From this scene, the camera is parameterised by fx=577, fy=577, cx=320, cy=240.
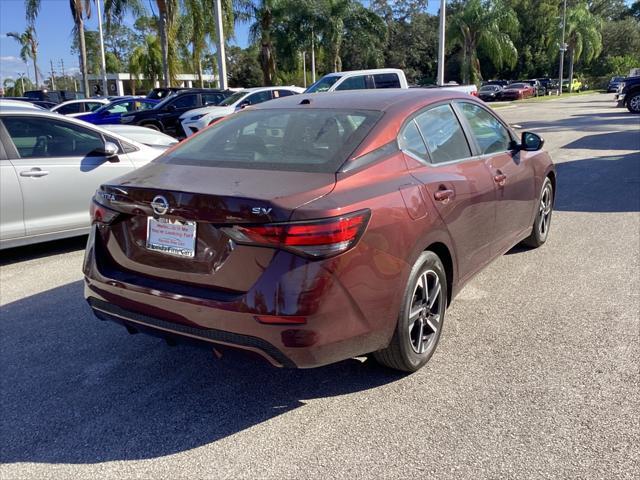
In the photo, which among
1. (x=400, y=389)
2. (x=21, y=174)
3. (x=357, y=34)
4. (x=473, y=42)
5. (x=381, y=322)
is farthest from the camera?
(x=473, y=42)

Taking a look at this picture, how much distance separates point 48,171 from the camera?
6027 mm

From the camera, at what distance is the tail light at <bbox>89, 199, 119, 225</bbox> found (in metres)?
3.27

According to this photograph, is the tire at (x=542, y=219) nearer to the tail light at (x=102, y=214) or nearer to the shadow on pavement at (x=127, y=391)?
the shadow on pavement at (x=127, y=391)

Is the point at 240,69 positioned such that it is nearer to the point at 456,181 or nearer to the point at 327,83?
the point at 327,83

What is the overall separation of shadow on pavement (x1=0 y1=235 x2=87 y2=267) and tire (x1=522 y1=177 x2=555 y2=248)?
500cm

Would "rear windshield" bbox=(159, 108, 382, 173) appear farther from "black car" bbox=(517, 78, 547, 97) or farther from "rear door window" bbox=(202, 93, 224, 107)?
"black car" bbox=(517, 78, 547, 97)

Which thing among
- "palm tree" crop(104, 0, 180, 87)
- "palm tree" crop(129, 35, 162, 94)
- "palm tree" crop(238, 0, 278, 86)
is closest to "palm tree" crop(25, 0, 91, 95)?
"palm tree" crop(104, 0, 180, 87)

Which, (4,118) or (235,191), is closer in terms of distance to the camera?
(235,191)

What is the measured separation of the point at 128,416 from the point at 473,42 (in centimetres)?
4288

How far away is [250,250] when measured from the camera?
9.02 feet

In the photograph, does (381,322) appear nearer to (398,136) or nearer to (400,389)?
(400,389)

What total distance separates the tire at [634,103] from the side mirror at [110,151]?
23496 mm

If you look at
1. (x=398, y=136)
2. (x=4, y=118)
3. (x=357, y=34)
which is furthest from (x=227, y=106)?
(x=357, y=34)

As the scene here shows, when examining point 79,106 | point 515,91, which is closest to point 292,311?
point 79,106
